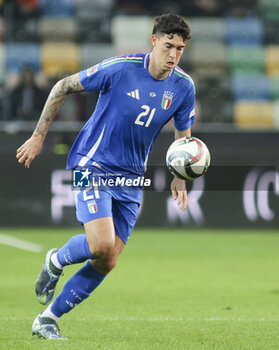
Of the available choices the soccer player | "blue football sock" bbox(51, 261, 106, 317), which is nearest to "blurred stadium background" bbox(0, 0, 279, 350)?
"blue football sock" bbox(51, 261, 106, 317)

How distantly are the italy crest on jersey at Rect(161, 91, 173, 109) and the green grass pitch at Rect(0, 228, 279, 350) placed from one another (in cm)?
157

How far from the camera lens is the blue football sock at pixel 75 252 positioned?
5.20 meters

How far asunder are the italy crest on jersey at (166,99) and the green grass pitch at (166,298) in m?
1.57

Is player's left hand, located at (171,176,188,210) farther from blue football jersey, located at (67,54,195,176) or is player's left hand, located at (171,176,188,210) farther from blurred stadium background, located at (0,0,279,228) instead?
blurred stadium background, located at (0,0,279,228)

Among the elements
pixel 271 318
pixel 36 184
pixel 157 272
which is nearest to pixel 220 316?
pixel 271 318

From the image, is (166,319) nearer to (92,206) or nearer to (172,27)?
(92,206)

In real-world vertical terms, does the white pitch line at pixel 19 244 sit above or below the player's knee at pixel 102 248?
below

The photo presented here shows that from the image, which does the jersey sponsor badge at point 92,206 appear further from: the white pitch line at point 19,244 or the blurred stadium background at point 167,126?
the blurred stadium background at point 167,126

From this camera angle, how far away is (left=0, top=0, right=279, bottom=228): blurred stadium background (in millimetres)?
12742

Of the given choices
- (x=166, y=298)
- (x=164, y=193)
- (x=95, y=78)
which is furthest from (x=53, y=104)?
(x=164, y=193)

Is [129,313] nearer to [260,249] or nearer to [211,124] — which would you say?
[260,249]

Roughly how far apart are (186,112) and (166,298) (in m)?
2.28

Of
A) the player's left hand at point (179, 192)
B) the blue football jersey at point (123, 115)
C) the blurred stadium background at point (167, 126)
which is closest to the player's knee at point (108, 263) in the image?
the blue football jersey at point (123, 115)

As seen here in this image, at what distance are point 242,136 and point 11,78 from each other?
14.0ft
